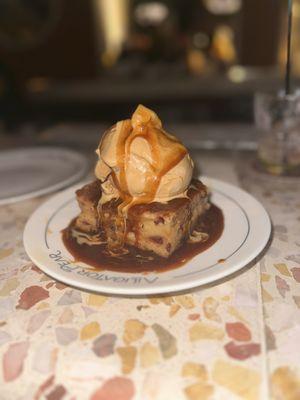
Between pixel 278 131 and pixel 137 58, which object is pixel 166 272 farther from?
pixel 137 58

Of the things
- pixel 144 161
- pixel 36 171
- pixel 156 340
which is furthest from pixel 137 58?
pixel 156 340

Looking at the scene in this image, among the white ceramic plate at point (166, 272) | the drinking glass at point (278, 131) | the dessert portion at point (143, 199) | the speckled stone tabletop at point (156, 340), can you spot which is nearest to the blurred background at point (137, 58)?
the drinking glass at point (278, 131)

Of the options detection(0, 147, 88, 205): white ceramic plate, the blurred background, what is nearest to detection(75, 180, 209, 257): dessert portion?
detection(0, 147, 88, 205): white ceramic plate

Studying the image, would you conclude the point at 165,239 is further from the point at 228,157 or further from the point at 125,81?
the point at 125,81

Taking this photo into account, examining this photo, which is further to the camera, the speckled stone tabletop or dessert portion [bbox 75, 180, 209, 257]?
dessert portion [bbox 75, 180, 209, 257]

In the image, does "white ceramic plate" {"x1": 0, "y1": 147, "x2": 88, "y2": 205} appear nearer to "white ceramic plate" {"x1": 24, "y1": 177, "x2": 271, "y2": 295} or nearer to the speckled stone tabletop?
"white ceramic plate" {"x1": 24, "y1": 177, "x2": 271, "y2": 295}

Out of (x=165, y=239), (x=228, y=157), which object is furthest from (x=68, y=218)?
(x=228, y=157)

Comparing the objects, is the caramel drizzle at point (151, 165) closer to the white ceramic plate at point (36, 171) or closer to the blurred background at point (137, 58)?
the white ceramic plate at point (36, 171)
